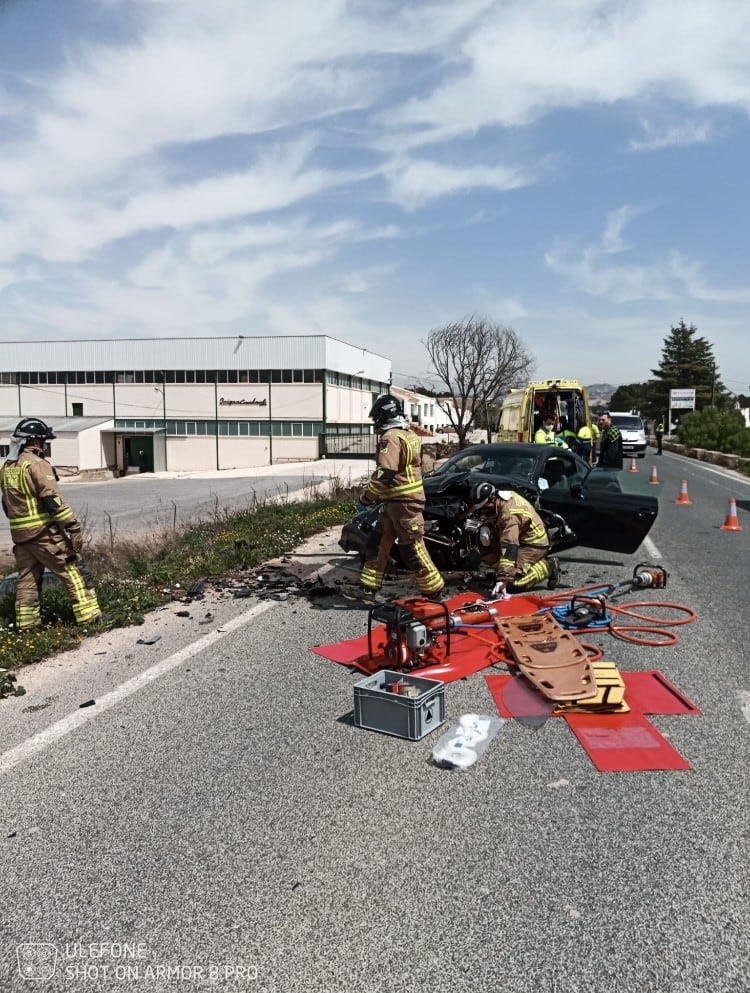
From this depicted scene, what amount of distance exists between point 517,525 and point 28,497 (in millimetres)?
4428

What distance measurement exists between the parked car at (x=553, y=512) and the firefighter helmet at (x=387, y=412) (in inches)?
46.0

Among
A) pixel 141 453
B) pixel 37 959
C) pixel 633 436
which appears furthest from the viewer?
pixel 141 453

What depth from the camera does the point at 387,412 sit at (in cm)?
715

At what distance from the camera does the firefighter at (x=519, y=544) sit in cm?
727

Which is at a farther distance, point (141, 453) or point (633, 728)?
point (141, 453)

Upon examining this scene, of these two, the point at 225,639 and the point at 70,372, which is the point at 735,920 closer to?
the point at 225,639

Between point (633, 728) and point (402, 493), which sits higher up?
point (402, 493)

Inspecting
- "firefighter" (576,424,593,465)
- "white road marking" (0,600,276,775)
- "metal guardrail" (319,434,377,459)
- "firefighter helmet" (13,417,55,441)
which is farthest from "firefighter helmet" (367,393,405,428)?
"metal guardrail" (319,434,377,459)

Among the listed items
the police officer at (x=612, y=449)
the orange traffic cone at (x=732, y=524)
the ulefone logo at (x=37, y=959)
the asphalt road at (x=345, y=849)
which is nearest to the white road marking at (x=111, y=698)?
the asphalt road at (x=345, y=849)

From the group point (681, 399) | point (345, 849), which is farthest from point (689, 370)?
point (345, 849)

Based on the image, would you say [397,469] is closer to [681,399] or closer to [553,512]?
[553,512]

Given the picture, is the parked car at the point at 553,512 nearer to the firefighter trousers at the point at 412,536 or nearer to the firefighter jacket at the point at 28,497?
the firefighter trousers at the point at 412,536

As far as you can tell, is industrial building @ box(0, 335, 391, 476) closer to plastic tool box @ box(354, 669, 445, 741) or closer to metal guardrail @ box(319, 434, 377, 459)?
metal guardrail @ box(319, 434, 377, 459)

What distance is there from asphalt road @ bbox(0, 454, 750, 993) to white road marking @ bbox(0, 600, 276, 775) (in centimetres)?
2
